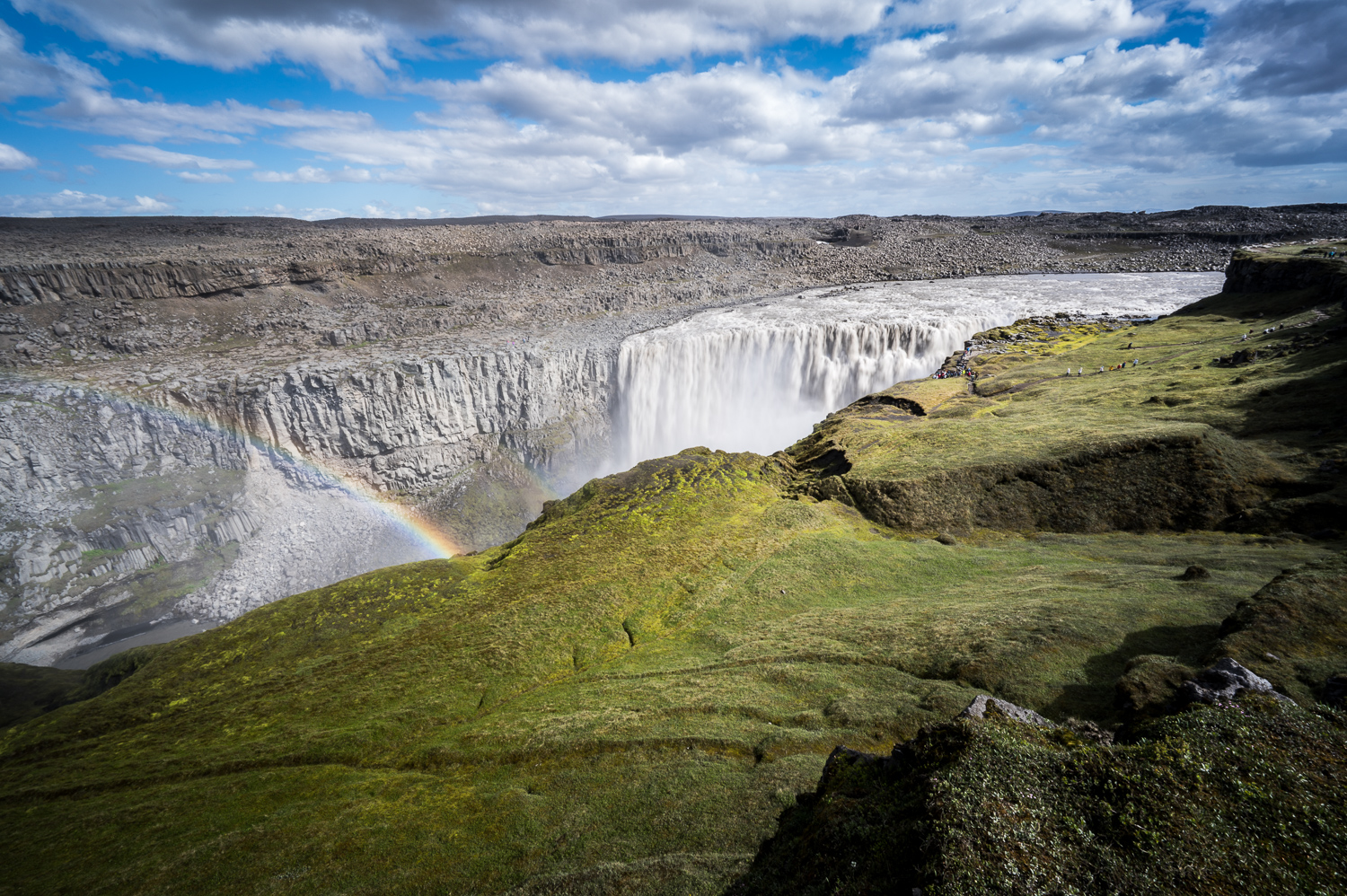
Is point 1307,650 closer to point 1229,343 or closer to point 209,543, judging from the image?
point 1229,343

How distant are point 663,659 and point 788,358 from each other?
56775mm

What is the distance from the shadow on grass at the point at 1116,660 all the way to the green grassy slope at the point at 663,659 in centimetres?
9

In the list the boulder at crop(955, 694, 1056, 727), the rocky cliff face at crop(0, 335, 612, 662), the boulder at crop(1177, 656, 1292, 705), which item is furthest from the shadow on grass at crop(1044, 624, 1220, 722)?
the rocky cliff face at crop(0, 335, 612, 662)

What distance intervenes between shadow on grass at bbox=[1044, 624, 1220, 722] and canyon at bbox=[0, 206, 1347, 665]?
5309 cm

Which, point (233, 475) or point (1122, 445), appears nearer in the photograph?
point (1122, 445)

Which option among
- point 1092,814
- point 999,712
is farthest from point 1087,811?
point 999,712

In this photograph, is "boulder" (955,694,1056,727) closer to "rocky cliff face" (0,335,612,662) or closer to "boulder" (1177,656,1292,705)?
"boulder" (1177,656,1292,705)

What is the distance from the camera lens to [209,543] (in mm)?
52875

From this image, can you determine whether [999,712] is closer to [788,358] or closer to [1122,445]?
[1122,445]

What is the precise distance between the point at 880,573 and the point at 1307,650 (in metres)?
13.1

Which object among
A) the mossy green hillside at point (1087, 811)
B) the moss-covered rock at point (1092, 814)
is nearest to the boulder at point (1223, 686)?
the mossy green hillside at point (1087, 811)

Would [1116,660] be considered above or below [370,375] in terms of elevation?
above

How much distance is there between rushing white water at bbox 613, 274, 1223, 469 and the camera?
220 ft

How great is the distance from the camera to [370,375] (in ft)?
200
